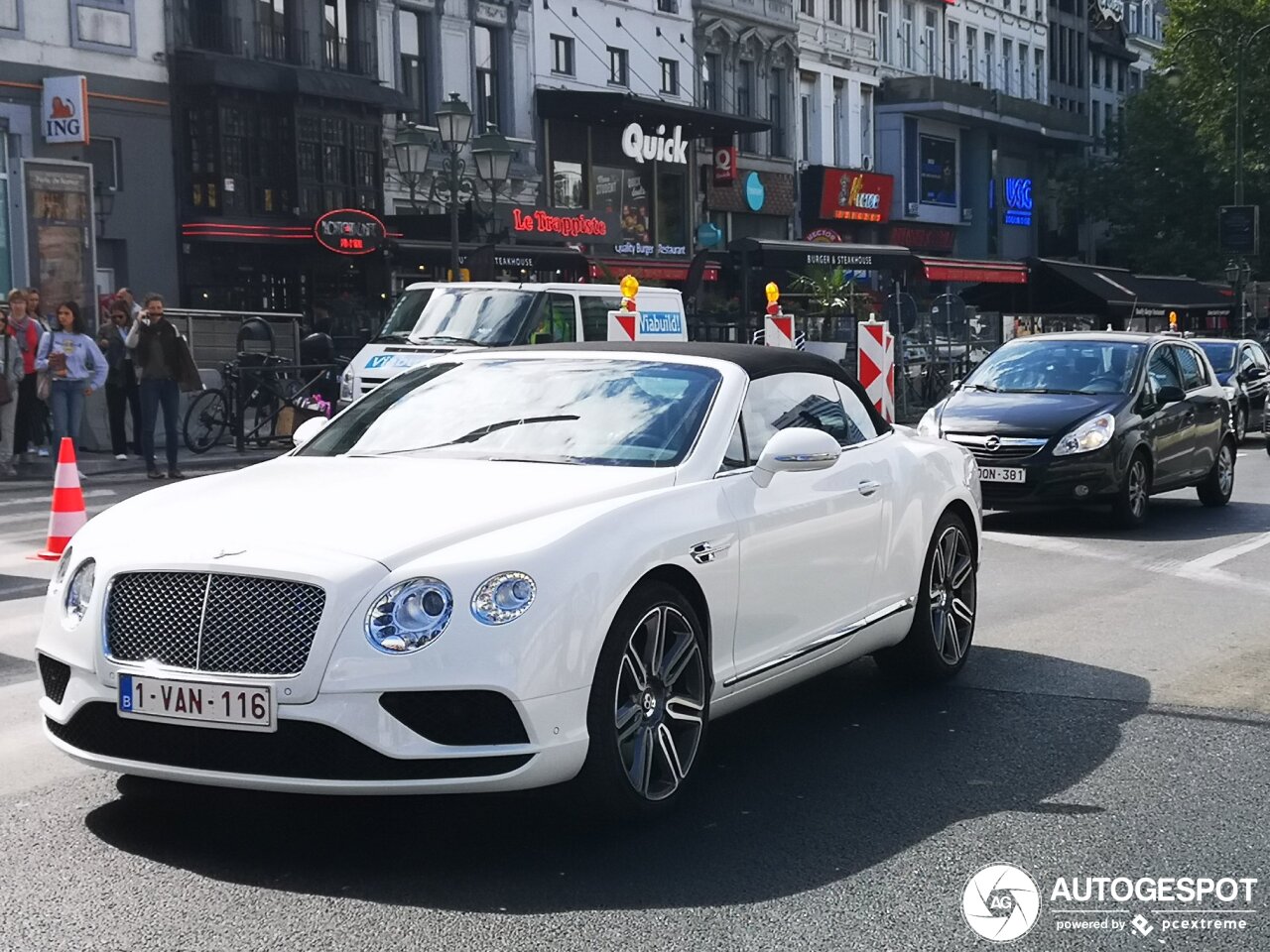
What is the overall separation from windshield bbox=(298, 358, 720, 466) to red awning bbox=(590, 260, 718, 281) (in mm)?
32900

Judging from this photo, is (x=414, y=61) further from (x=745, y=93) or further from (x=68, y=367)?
(x=68, y=367)

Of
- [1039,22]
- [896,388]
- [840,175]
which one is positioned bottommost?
[896,388]

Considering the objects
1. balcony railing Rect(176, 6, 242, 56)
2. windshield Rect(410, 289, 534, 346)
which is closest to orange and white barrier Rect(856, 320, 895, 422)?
windshield Rect(410, 289, 534, 346)

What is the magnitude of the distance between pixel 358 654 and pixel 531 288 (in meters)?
16.4

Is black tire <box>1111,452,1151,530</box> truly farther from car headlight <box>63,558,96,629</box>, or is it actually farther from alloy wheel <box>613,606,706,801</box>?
car headlight <box>63,558,96,629</box>

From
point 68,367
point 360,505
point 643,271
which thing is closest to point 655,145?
point 643,271

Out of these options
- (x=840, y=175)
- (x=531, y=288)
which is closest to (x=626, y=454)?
(x=531, y=288)

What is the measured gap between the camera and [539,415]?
21.1 feet

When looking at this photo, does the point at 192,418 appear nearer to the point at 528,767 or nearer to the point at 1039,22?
the point at 528,767

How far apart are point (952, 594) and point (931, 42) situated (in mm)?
59754

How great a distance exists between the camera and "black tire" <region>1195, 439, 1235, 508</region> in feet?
54.2

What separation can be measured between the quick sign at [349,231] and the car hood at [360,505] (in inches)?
1068

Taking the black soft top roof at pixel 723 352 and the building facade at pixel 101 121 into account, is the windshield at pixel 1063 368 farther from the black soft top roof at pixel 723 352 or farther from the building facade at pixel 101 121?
the building facade at pixel 101 121

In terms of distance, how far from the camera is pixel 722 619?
5.92 meters
